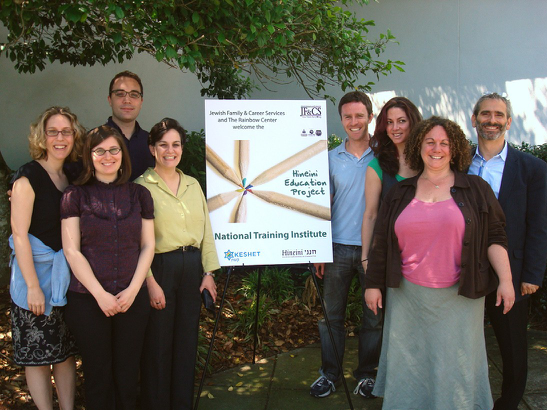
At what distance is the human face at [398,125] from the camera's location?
10.8 feet

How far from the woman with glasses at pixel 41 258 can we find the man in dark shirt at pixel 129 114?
24.1 inches

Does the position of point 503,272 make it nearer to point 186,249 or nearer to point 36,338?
point 186,249

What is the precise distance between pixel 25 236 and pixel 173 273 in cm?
87

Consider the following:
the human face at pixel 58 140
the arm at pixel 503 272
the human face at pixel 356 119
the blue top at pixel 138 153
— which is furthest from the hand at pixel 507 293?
the human face at pixel 58 140

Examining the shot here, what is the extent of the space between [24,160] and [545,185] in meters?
5.76

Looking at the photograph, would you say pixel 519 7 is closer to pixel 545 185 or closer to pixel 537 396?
pixel 545 185

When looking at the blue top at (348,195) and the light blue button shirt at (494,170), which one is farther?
the blue top at (348,195)

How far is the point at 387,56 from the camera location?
7.50 metres

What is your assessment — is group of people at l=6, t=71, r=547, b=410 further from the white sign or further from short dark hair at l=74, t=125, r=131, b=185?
the white sign

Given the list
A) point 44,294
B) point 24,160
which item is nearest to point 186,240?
point 44,294

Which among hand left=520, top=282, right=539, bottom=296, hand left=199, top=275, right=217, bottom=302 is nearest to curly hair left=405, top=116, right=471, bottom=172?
hand left=520, top=282, right=539, bottom=296

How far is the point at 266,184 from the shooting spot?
3.47 metres

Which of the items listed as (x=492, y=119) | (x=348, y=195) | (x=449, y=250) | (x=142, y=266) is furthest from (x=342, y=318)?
(x=492, y=119)

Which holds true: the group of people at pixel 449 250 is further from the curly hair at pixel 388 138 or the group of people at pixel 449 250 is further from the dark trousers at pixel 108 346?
the dark trousers at pixel 108 346
